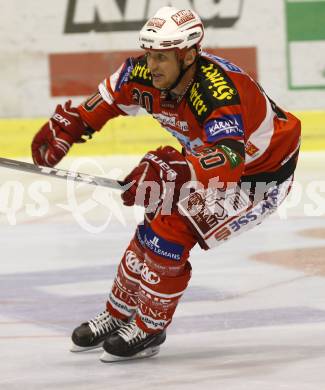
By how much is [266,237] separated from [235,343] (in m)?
2.17

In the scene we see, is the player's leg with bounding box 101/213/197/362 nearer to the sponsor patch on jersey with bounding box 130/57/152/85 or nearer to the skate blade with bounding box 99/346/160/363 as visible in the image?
the skate blade with bounding box 99/346/160/363

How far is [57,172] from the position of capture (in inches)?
164

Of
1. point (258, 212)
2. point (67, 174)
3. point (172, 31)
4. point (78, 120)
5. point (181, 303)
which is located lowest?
point (181, 303)

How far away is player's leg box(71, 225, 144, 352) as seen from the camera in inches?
158

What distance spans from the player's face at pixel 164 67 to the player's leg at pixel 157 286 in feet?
1.46

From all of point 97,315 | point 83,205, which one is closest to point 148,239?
point 97,315

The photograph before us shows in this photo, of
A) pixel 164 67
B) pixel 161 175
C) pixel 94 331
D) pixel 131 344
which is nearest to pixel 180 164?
pixel 161 175

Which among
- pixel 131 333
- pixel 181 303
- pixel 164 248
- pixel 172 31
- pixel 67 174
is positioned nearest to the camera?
pixel 164 248

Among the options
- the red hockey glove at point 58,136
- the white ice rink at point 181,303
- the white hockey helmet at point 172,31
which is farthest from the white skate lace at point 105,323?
the white hockey helmet at point 172,31

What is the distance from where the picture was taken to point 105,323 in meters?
4.14

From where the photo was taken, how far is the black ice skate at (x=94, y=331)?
13.1 ft

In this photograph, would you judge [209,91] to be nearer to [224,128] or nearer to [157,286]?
[224,128]

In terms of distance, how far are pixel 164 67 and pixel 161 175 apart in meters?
0.45

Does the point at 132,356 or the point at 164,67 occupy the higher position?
the point at 164,67
